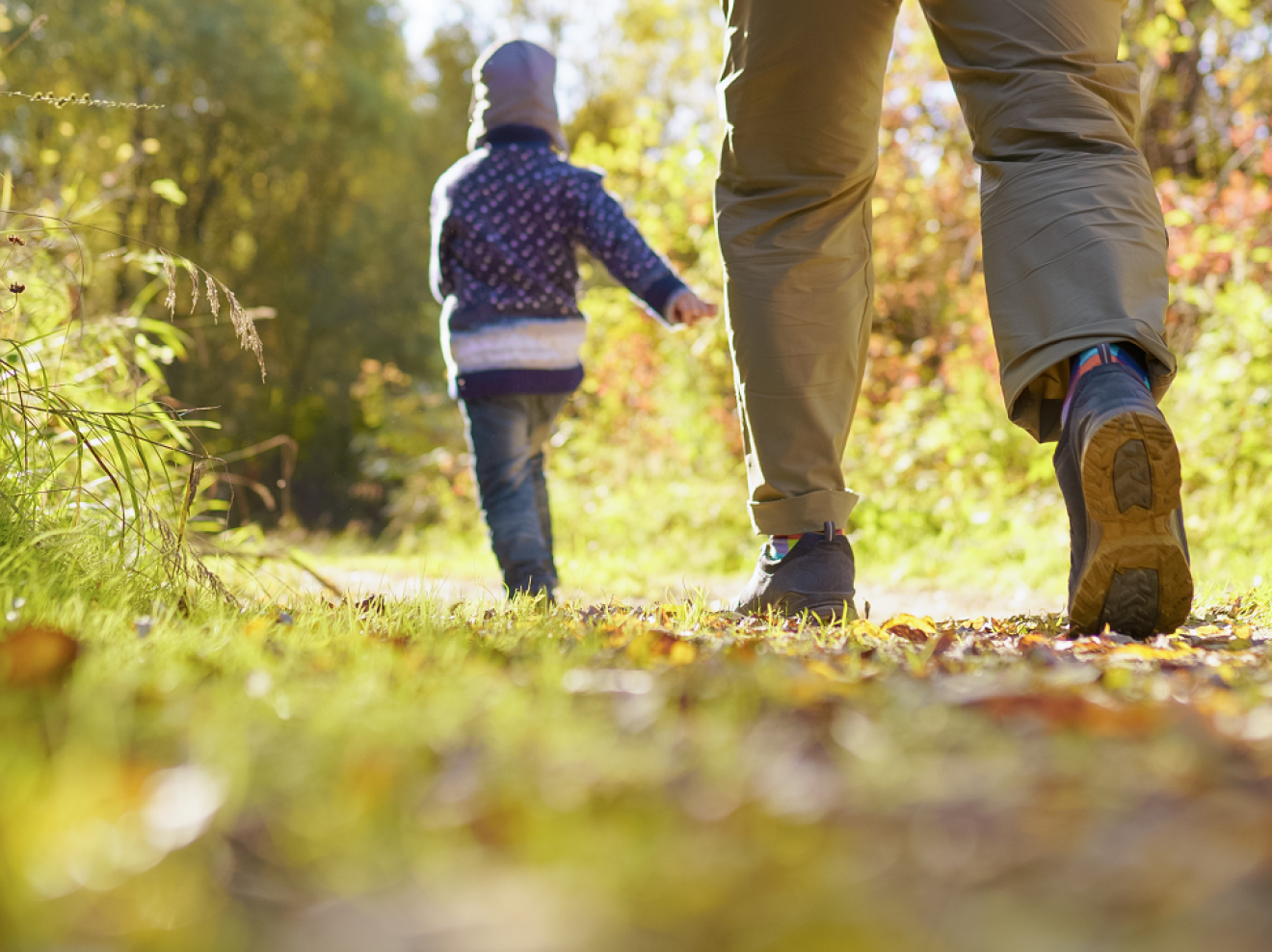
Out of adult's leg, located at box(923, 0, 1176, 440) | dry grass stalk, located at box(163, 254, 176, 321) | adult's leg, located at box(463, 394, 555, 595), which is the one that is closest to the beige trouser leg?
adult's leg, located at box(923, 0, 1176, 440)

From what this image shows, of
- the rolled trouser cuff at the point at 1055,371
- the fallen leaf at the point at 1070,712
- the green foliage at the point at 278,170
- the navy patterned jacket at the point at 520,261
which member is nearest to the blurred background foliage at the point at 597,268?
the green foliage at the point at 278,170

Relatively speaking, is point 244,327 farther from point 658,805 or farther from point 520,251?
point 520,251

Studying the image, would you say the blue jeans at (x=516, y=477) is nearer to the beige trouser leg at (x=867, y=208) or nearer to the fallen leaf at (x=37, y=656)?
the beige trouser leg at (x=867, y=208)

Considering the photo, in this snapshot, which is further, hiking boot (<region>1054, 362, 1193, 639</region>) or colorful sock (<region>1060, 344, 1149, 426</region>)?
colorful sock (<region>1060, 344, 1149, 426</region>)

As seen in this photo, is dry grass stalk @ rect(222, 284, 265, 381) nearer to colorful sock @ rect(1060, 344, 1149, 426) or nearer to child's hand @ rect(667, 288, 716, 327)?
colorful sock @ rect(1060, 344, 1149, 426)

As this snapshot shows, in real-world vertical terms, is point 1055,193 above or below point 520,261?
above

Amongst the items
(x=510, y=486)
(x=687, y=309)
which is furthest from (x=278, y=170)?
(x=687, y=309)

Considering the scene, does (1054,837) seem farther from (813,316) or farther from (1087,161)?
(813,316)

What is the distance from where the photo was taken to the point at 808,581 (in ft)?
6.57

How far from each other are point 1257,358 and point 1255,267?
0.98 m

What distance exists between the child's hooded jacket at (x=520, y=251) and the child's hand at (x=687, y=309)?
0.04m

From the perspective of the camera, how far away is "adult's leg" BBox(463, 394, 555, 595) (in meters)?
3.16

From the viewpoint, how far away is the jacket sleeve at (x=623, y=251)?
3277mm

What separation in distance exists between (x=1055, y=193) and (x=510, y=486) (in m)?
1.97
